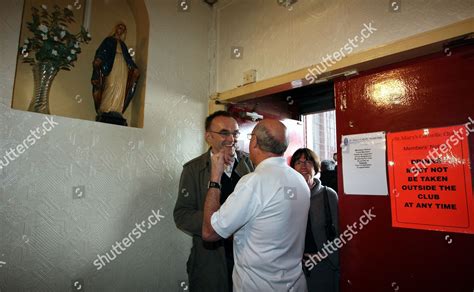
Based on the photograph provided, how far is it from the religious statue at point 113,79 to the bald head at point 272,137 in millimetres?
815

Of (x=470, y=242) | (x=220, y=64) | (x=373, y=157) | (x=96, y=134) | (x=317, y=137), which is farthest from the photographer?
(x=317, y=137)

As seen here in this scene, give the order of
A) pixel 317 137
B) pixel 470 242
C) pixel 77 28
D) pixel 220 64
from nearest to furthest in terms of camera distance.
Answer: pixel 470 242
pixel 77 28
pixel 220 64
pixel 317 137

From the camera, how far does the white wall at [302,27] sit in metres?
1.12

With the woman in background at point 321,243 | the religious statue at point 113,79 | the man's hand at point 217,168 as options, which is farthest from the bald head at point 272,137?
the religious statue at point 113,79

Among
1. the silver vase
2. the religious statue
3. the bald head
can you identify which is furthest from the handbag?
the silver vase

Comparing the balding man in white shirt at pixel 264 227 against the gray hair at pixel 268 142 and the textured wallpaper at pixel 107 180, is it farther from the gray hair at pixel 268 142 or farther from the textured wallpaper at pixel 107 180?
the textured wallpaper at pixel 107 180

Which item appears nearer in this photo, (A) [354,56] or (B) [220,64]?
(A) [354,56]

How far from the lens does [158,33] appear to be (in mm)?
1723

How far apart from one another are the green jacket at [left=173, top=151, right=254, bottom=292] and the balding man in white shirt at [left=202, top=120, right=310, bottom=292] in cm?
28

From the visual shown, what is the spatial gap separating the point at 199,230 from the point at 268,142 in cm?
53

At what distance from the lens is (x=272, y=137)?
1.15 meters

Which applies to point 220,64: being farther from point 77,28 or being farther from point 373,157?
point 373,157

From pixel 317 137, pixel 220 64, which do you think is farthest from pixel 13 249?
pixel 317 137

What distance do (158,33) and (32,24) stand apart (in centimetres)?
64
